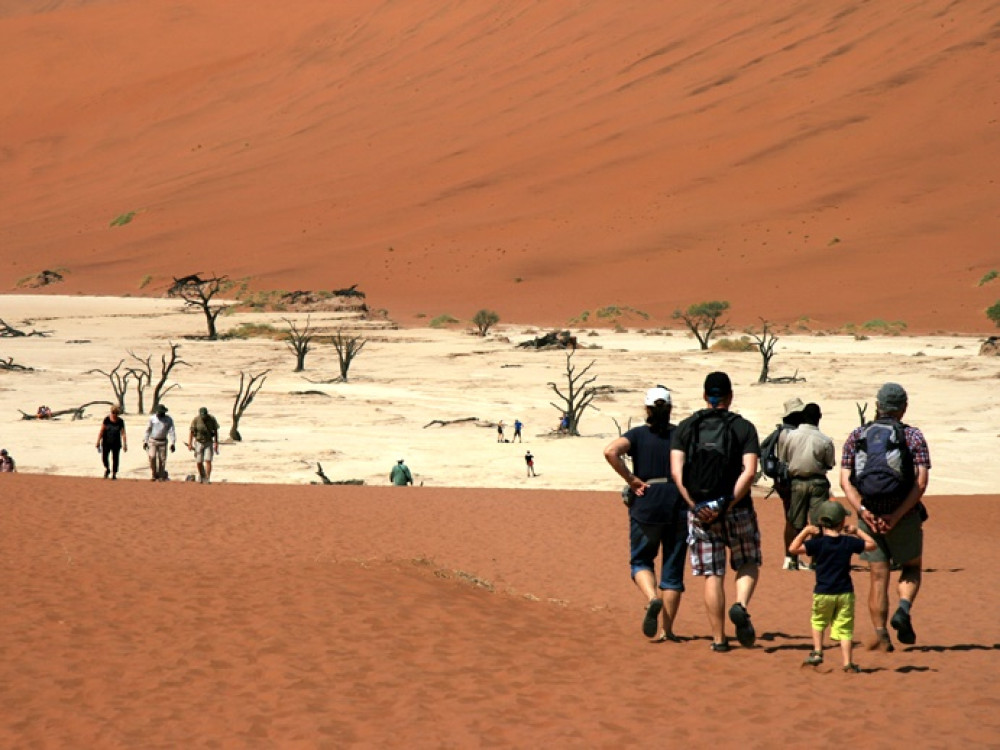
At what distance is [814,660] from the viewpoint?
276 inches

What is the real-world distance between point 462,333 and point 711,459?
42530mm

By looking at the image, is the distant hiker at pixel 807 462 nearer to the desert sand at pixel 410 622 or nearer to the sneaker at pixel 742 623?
the desert sand at pixel 410 622

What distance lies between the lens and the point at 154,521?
12.9 meters

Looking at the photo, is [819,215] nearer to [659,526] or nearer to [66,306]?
[66,306]

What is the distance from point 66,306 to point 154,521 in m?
50.3

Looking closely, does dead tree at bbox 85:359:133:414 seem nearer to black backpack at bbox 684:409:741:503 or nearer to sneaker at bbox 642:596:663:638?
sneaker at bbox 642:596:663:638

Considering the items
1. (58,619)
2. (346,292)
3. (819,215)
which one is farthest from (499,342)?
(58,619)

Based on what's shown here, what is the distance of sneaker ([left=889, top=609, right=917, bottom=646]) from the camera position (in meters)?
7.35

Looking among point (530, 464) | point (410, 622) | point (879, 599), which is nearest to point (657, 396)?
point (879, 599)

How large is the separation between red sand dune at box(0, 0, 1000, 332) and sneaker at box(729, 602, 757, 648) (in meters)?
44.3

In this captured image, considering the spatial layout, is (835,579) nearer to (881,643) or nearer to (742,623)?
(742,623)

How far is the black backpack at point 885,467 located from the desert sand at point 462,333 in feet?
3.17

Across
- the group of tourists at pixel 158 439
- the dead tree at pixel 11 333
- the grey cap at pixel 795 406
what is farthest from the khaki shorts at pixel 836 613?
the dead tree at pixel 11 333

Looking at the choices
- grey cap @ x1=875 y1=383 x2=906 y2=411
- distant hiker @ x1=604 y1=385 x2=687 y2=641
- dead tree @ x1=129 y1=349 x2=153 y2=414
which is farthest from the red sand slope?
dead tree @ x1=129 y1=349 x2=153 y2=414
